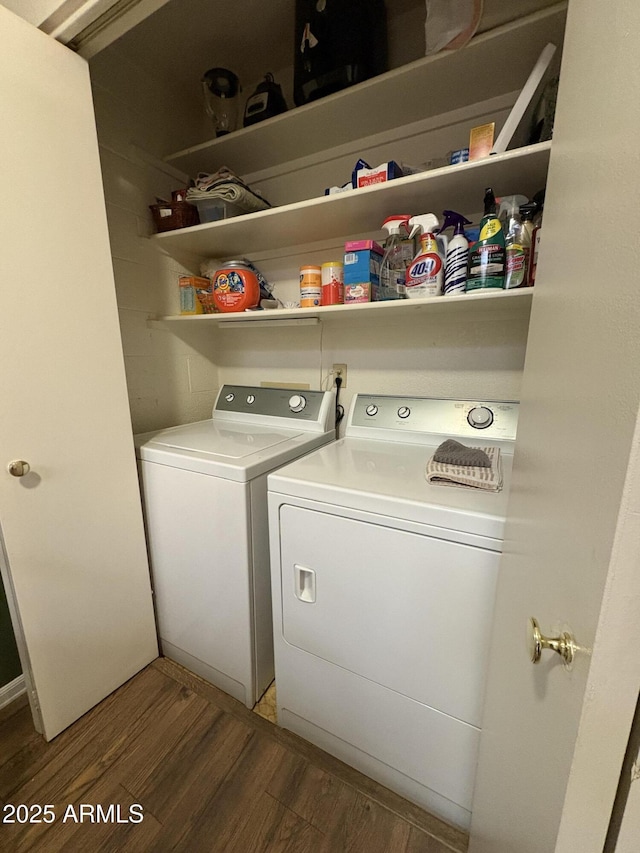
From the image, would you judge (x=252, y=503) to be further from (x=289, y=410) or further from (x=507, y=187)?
(x=507, y=187)

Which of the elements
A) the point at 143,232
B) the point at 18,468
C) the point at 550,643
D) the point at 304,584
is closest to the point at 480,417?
the point at 304,584

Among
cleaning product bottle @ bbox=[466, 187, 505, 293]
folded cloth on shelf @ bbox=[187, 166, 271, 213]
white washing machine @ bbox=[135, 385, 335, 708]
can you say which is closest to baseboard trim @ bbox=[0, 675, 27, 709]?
white washing machine @ bbox=[135, 385, 335, 708]

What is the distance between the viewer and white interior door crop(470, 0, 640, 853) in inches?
11.8

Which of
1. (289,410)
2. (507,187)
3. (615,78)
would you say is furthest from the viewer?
(289,410)

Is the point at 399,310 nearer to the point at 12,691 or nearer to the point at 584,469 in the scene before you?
the point at 584,469

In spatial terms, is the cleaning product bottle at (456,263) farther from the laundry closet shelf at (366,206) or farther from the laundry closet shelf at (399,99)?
the laundry closet shelf at (399,99)

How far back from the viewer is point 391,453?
130 cm

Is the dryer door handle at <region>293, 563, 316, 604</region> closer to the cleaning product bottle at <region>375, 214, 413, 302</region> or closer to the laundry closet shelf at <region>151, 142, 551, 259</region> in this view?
the cleaning product bottle at <region>375, 214, 413, 302</region>

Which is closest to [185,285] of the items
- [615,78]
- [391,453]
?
[391,453]

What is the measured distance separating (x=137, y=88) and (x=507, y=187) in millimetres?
1635

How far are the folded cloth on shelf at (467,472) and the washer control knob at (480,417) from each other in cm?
24

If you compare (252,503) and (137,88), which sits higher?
(137,88)

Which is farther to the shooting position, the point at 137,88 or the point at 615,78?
the point at 137,88

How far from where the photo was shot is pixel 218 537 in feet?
4.05
